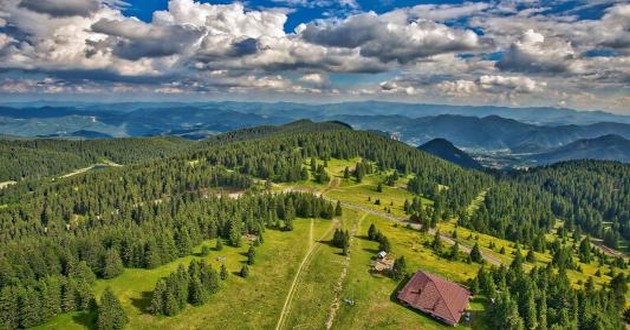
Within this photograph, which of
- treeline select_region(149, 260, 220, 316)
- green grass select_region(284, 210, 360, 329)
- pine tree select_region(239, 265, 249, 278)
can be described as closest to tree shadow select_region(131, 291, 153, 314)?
treeline select_region(149, 260, 220, 316)

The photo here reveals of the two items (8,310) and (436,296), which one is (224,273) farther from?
(436,296)

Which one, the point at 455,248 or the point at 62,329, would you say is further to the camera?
the point at 455,248

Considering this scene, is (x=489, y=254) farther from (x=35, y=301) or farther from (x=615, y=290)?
(x=35, y=301)

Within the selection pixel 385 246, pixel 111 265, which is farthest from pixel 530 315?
pixel 111 265

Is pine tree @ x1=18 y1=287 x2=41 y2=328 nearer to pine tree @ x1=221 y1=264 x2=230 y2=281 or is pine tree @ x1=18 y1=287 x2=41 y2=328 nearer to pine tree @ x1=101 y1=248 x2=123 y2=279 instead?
pine tree @ x1=101 y1=248 x2=123 y2=279

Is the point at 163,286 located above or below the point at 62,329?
above

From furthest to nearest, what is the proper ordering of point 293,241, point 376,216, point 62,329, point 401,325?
1. point 376,216
2. point 293,241
3. point 401,325
4. point 62,329

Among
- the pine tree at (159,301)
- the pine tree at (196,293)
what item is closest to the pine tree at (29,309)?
the pine tree at (159,301)

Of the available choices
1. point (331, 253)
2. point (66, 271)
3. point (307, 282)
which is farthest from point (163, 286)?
point (331, 253)
